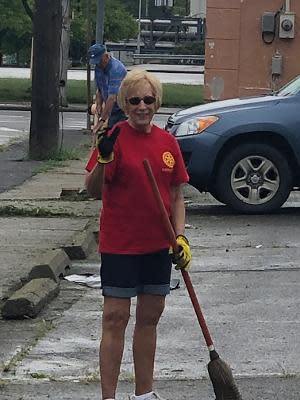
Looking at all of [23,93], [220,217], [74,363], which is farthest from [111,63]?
[23,93]

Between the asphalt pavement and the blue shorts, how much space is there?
671 mm

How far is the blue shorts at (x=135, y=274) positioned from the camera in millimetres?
5645

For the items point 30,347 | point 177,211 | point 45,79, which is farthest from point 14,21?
point 177,211

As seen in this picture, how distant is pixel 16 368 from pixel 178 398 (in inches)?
39.4

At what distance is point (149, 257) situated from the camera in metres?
5.67

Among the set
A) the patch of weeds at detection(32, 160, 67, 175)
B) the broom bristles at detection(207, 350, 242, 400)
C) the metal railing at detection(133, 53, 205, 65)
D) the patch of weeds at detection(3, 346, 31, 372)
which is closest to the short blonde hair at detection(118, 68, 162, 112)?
the broom bristles at detection(207, 350, 242, 400)

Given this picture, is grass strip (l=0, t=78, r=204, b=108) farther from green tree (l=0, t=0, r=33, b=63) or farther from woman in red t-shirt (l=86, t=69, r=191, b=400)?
woman in red t-shirt (l=86, t=69, r=191, b=400)

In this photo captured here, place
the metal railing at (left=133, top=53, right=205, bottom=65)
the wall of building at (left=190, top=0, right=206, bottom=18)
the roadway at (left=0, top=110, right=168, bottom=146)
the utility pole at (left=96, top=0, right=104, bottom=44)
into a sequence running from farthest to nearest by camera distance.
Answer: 1. the wall of building at (left=190, top=0, right=206, bottom=18)
2. the metal railing at (left=133, top=53, right=205, bottom=65)
3. the roadway at (left=0, top=110, right=168, bottom=146)
4. the utility pole at (left=96, top=0, right=104, bottom=44)

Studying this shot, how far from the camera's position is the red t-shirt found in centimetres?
560

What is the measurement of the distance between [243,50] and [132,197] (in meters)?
22.3

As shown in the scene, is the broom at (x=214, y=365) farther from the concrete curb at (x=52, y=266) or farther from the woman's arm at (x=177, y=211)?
the concrete curb at (x=52, y=266)

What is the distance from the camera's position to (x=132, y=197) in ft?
18.4

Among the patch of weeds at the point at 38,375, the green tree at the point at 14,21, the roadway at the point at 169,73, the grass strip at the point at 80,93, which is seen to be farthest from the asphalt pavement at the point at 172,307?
the roadway at the point at 169,73

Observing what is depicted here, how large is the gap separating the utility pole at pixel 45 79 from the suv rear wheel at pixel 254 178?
6.33 metres
